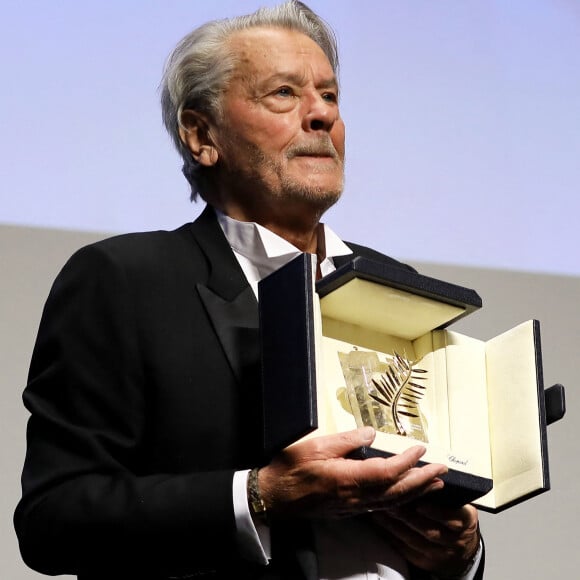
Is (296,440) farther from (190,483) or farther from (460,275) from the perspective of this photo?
(460,275)

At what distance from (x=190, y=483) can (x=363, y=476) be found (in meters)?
0.22

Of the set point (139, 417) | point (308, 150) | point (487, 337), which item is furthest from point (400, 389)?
point (487, 337)

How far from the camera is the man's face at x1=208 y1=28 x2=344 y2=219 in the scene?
207 centimetres

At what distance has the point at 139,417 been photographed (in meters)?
1.78

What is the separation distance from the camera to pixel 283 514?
5.37 feet

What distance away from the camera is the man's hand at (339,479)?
62.6 inches

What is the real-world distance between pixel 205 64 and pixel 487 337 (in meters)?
0.93

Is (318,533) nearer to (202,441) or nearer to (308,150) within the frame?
(202,441)

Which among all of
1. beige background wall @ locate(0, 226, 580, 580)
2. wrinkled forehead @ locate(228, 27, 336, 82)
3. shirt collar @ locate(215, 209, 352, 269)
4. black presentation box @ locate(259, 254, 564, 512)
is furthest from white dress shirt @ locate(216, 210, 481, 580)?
beige background wall @ locate(0, 226, 580, 580)

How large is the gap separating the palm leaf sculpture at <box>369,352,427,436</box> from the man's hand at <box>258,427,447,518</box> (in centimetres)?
13

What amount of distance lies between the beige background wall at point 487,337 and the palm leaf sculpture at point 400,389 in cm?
86

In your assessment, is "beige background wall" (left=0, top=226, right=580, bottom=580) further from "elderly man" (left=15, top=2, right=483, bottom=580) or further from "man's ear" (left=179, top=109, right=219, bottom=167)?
"elderly man" (left=15, top=2, right=483, bottom=580)

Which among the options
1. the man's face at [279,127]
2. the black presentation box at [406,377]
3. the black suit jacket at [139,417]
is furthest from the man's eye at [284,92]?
the black presentation box at [406,377]

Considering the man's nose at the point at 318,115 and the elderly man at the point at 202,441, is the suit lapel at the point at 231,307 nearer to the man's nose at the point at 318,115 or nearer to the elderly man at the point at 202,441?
the elderly man at the point at 202,441
